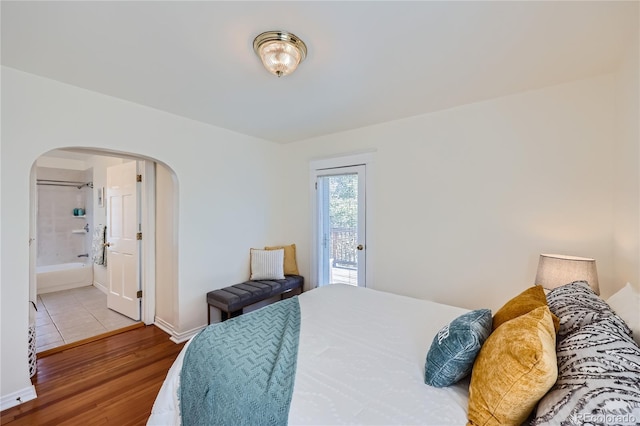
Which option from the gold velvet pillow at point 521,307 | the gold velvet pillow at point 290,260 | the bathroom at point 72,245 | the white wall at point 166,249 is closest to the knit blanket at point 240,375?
the gold velvet pillow at point 521,307

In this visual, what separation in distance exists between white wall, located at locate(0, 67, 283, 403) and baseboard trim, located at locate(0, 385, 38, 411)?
3cm

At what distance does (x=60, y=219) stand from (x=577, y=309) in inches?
298

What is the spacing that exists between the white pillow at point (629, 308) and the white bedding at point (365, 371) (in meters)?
0.71

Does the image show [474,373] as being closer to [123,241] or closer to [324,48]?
[324,48]

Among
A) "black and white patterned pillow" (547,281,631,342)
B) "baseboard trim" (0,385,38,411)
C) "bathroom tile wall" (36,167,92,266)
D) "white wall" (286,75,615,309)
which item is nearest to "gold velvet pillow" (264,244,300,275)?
"white wall" (286,75,615,309)

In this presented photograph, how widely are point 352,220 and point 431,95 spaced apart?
65.2 inches

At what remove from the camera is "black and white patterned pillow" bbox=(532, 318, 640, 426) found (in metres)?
0.66

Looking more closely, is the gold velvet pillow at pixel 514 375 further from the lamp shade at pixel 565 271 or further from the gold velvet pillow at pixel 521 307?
the lamp shade at pixel 565 271

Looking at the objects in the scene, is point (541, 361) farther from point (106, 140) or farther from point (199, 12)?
point (106, 140)

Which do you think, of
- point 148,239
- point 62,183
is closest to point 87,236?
point 62,183

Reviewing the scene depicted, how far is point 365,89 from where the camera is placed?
221 centimetres

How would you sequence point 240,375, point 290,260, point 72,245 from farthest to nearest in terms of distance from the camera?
point 72,245 → point 290,260 → point 240,375

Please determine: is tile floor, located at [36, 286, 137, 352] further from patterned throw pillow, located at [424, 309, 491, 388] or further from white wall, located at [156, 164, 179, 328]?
patterned throw pillow, located at [424, 309, 491, 388]

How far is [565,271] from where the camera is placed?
1.79 metres
